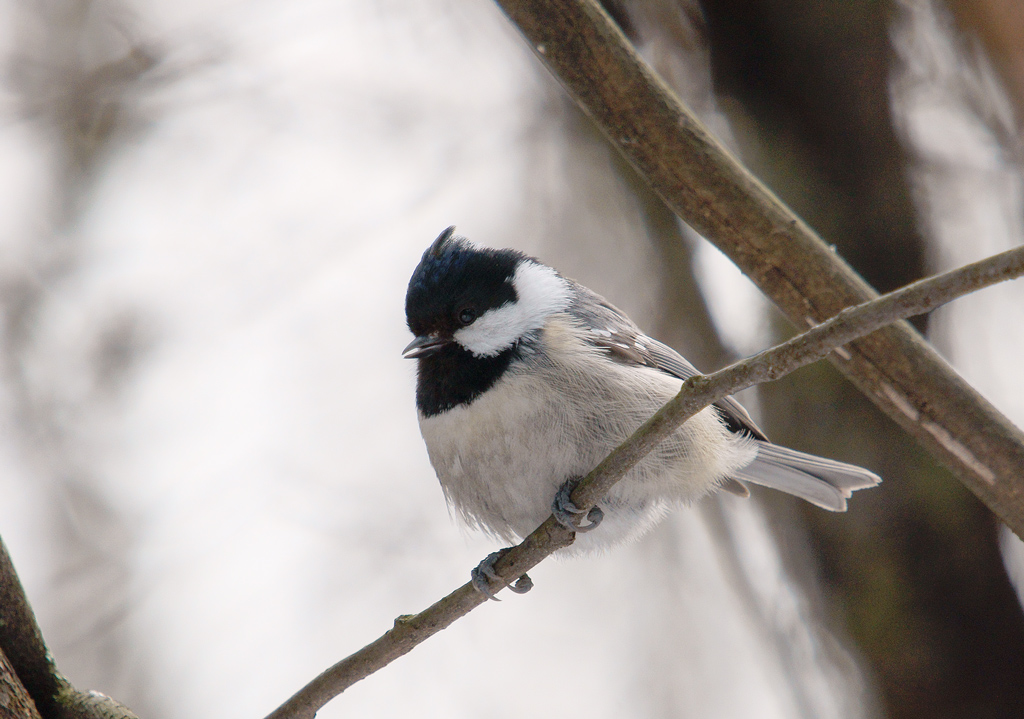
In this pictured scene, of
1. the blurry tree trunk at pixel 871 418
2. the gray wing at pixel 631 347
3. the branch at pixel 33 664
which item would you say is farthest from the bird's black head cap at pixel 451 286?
the blurry tree trunk at pixel 871 418

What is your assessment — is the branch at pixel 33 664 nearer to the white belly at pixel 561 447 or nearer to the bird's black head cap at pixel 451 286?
the white belly at pixel 561 447

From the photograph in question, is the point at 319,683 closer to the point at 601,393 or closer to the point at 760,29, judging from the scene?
the point at 601,393

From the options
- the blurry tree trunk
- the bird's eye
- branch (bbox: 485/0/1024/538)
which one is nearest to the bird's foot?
the bird's eye

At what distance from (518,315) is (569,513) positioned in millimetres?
744

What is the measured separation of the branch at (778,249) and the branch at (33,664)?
182cm

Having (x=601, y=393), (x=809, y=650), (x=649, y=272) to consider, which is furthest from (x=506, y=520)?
(x=649, y=272)

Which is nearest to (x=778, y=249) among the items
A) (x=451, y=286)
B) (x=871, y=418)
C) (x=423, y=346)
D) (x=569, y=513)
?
(x=569, y=513)

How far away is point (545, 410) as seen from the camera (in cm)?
240

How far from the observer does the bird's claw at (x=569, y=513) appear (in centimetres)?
225

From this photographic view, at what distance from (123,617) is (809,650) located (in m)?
3.97

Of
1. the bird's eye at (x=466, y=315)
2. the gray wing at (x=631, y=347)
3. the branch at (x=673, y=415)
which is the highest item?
the bird's eye at (x=466, y=315)

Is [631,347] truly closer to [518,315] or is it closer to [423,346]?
[518,315]

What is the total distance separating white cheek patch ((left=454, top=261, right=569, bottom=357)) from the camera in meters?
2.62

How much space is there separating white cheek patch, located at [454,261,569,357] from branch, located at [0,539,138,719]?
142 centimetres
